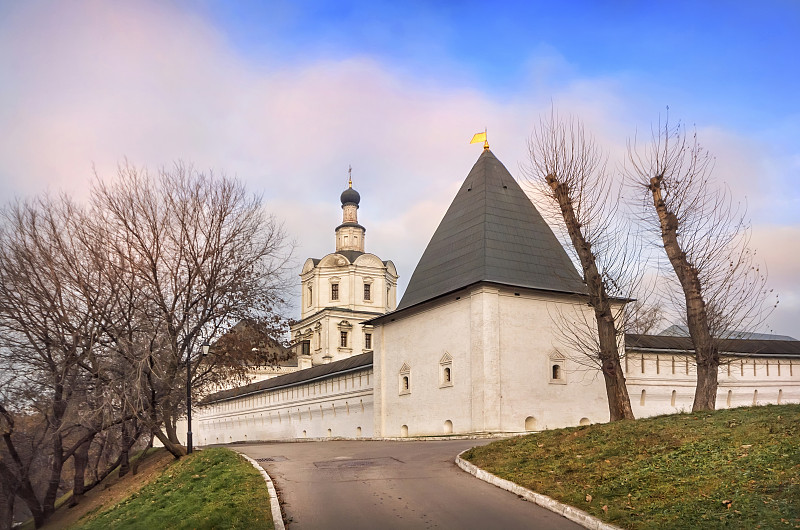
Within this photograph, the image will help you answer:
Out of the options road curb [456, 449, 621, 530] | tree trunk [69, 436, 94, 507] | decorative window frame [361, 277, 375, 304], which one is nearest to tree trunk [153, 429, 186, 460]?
tree trunk [69, 436, 94, 507]

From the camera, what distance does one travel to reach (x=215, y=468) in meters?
16.3

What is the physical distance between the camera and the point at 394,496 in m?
11.8

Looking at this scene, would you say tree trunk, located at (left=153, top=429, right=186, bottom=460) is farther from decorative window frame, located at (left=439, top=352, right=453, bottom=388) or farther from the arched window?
the arched window

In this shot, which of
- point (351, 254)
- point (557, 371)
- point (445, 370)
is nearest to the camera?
point (557, 371)

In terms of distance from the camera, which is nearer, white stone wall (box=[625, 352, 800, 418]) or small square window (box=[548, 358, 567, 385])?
small square window (box=[548, 358, 567, 385])

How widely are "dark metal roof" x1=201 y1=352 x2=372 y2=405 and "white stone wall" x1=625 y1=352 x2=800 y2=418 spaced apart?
1086 centimetres

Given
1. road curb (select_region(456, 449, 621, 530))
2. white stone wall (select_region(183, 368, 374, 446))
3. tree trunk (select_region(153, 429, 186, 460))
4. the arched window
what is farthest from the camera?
white stone wall (select_region(183, 368, 374, 446))

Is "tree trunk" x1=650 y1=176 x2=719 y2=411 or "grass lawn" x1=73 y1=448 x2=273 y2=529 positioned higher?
"tree trunk" x1=650 y1=176 x2=719 y2=411

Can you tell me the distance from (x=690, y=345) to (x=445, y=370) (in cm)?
1008

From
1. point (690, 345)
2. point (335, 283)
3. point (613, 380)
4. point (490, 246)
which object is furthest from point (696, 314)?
point (335, 283)

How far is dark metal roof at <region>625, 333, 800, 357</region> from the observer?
31094mm

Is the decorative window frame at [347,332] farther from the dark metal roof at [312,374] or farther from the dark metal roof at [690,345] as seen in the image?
the dark metal roof at [690,345]

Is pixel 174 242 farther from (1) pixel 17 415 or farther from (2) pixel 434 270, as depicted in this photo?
(2) pixel 434 270

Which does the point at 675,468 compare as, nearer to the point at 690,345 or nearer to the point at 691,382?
the point at 690,345
